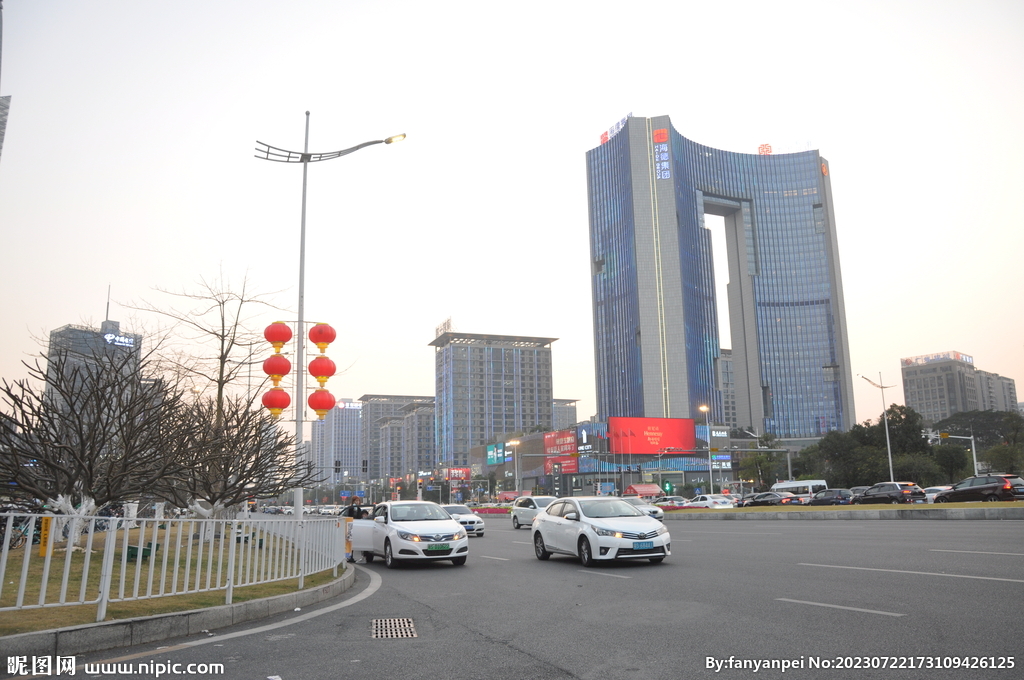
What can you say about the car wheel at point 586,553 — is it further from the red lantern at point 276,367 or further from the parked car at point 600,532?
the red lantern at point 276,367

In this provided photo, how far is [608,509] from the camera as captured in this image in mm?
15836

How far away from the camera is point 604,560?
14.9 metres

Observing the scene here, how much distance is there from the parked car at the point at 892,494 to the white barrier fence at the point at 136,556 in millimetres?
40811

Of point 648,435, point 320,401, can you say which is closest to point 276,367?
point 320,401

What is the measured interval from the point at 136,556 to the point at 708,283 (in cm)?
18244

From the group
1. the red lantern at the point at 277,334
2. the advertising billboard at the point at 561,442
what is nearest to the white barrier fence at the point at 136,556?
the red lantern at the point at 277,334

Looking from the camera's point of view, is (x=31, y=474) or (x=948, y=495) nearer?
(x=31, y=474)

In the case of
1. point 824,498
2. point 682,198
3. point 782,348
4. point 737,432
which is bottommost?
point 824,498

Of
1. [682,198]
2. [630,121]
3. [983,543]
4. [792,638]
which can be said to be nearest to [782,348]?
[682,198]

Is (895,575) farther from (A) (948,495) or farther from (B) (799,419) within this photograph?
(B) (799,419)

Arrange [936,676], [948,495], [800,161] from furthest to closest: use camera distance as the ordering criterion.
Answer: [800,161] → [948,495] → [936,676]

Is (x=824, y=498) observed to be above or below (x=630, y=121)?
below

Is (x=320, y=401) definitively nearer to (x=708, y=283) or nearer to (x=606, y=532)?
(x=606, y=532)

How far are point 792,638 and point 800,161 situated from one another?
668ft
